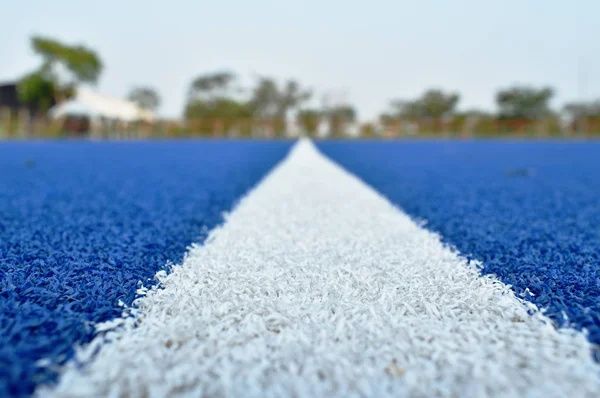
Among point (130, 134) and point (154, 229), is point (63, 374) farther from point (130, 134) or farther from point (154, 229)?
point (130, 134)

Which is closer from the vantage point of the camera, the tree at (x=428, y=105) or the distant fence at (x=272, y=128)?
the distant fence at (x=272, y=128)

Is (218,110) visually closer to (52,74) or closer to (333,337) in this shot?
(52,74)

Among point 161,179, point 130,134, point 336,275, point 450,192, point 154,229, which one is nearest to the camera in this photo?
point 336,275

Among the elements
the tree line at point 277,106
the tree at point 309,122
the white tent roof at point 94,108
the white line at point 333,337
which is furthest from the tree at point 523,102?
the white line at point 333,337

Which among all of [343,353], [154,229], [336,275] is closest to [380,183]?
[154,229]

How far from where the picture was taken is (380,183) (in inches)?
129

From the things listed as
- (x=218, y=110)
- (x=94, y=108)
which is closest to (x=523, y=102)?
(x=218, y=110)

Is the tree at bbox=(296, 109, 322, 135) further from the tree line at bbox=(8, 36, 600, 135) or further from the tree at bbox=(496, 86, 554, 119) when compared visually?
the tree at bbox=(496, 86, 554, 119)

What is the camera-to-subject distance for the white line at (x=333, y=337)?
58cm

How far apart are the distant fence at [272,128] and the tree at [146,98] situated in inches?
764

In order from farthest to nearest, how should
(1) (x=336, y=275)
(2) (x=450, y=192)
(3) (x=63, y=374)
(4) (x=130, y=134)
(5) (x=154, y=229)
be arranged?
(4) (x=130, y=134) → (2) (x=450, y=192) → (5) (x=154, y=229) → (1) (x=336, y=275) → (3) (x=63, y=374)

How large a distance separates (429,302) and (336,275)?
249 mm

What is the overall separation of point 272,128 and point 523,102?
19.7 m

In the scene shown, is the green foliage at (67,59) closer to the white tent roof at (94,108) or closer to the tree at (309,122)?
the white tent roof at (94,108)
